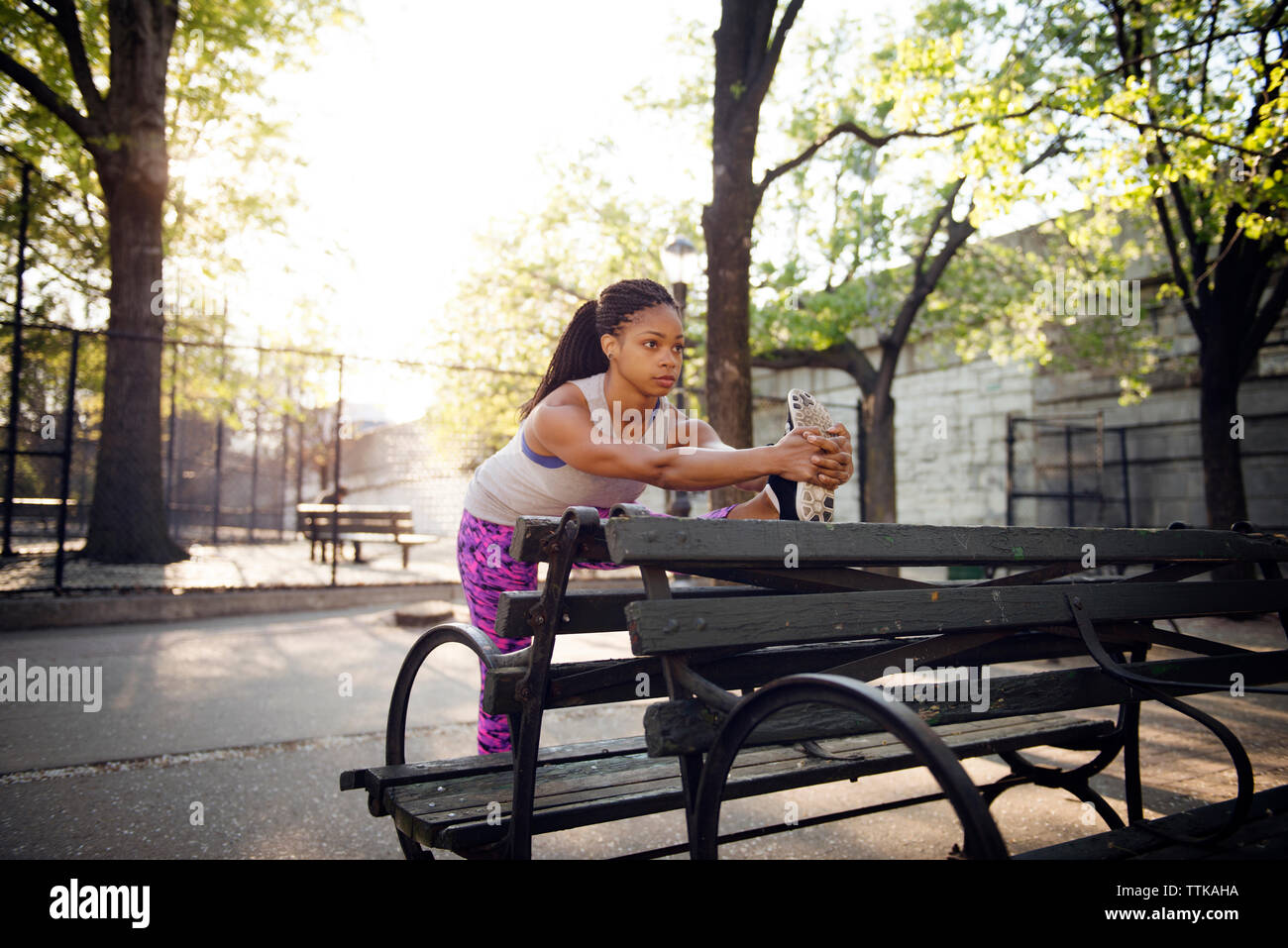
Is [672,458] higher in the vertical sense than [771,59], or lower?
lower

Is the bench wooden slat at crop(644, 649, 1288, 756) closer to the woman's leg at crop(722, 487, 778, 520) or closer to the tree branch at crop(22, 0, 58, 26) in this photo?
the woman's leg at crop(722, 487, 778, 520)

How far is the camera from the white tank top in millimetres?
2438

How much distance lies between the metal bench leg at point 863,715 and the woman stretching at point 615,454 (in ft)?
2.05

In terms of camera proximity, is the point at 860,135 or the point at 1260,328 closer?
the point at 860,135

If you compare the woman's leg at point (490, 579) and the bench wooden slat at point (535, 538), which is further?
the woman's leg at point (490, 579)

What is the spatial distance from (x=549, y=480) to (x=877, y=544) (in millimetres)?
1021

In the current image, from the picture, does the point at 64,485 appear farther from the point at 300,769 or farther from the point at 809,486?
the point at 809,486

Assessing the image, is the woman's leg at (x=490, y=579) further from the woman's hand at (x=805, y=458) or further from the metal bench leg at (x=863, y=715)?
the metal bench leg at (x=863, y=715)

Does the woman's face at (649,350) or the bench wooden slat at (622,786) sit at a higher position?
the woman's face at (649,350)

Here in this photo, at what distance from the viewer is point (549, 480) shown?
2.46m

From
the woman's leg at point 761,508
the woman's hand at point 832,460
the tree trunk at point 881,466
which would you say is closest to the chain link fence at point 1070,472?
the tree trunk at point 881,466

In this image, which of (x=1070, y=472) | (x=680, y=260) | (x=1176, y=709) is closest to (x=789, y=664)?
(x=1176, y=709)

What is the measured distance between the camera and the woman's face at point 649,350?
7.84 feet
